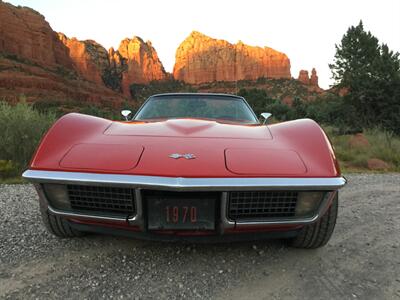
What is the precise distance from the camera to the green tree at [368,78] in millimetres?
25406

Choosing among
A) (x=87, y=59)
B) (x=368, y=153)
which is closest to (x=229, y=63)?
(x=87, y=59)

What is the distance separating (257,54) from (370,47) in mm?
78562

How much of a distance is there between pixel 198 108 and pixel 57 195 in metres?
1.81

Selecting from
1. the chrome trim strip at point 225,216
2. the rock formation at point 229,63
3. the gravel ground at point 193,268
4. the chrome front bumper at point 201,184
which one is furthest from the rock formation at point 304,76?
the chrome trim strip at point 225,216

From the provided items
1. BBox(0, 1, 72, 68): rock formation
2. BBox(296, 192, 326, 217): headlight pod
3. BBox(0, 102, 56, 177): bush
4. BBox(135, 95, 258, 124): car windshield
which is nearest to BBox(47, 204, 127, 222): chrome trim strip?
BBox(296, 192, 326, 217): headlight pod

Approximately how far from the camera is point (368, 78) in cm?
2650

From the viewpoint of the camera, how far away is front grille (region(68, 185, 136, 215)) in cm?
172

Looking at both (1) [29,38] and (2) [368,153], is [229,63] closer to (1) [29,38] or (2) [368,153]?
(1) [29,38]

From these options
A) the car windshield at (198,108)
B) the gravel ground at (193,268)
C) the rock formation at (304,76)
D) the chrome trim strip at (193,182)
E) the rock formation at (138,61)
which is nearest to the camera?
the chrome trim strip at (193,182)

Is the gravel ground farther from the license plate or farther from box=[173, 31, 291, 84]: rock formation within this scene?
box=[173, 31, 291, 84]: rock formation

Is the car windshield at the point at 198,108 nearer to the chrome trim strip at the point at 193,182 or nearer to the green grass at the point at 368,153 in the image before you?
the chrome trim strip at the point at 193,182

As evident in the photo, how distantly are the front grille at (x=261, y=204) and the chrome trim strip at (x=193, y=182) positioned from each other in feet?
0.29

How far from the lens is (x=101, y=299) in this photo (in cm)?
161

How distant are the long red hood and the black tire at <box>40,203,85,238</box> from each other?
52 cm
